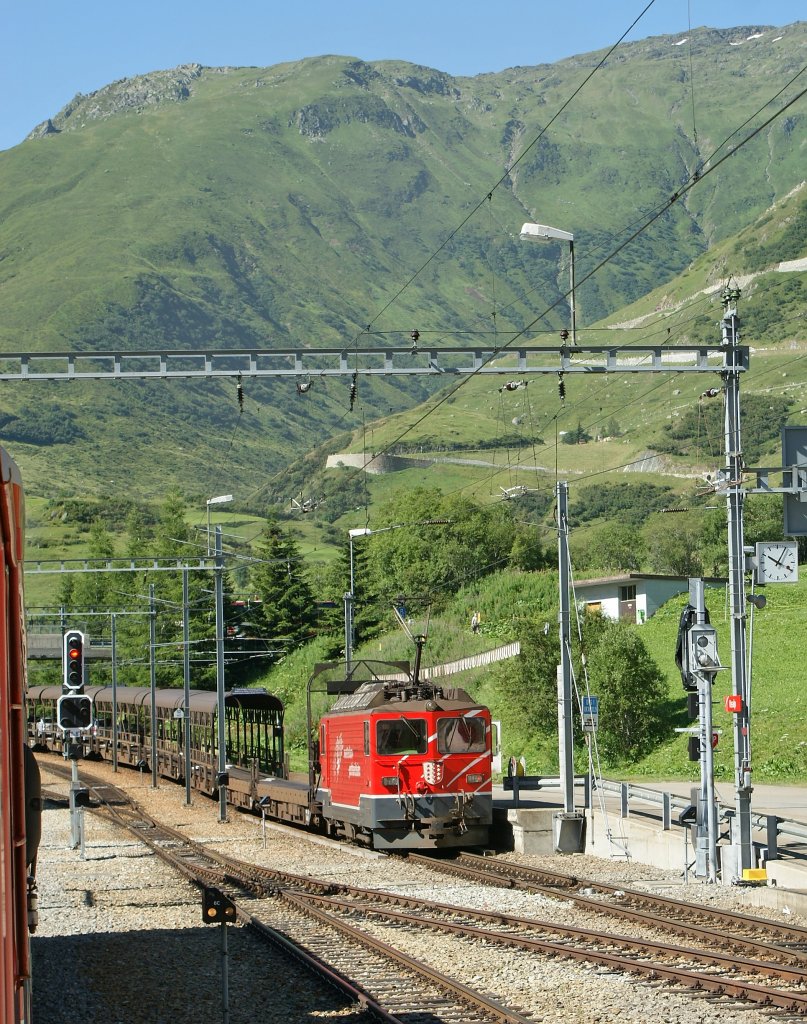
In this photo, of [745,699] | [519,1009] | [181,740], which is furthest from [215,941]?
[181,740]

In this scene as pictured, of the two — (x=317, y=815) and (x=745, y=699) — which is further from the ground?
(x=745, y=699)

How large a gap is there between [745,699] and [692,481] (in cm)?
13670

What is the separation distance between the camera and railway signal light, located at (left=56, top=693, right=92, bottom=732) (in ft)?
76.1

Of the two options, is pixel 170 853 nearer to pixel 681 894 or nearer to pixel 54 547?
pixel 681 894

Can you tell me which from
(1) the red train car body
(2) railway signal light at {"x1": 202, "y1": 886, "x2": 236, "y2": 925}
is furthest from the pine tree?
(1) the red train car body

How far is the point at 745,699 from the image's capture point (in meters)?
21.9

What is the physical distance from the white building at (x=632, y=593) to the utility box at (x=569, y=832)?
45.0 metres

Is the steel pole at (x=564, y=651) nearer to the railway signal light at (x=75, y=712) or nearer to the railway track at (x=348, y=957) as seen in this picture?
the railway track at (x=348, y=957)

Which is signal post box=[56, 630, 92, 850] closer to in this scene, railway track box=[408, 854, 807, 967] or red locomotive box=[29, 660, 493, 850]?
red locomotive box=[29, 660, 493, 850]

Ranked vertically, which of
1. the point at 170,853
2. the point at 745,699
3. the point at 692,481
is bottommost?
the point at 170,853

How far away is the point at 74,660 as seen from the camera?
24172 mm

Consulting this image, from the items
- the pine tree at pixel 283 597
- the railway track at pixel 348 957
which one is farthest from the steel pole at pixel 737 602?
the pine tree at pixel 283 597

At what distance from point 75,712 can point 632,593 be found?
2130 inches

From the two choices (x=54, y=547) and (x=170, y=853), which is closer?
(x=170, y=853)
